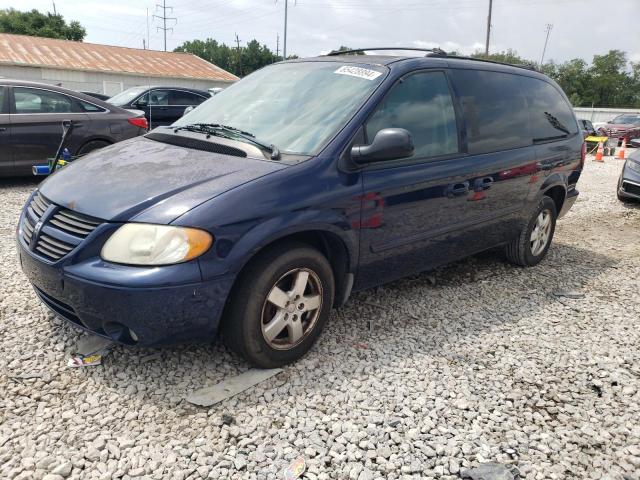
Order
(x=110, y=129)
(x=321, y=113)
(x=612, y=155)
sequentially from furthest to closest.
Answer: (x=612, y=155)
(x=110, y=129)
(x=321, y=113)

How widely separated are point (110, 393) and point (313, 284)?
1260 millimetres

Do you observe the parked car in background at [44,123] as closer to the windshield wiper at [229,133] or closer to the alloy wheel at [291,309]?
the windshield wiper at [229,133]

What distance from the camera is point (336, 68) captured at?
3.60 metres

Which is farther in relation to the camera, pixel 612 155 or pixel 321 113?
pixel 612 155

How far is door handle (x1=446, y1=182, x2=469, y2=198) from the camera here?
3.69 metres

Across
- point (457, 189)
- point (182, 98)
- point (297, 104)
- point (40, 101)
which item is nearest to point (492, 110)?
point (457, 189)

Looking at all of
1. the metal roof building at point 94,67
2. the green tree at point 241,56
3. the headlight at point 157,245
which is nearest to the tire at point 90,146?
the headlight at point 157,245

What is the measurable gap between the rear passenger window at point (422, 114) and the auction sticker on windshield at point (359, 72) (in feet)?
0.54

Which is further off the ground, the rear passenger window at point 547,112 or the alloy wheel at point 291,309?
the rear passenger window at point 547,112

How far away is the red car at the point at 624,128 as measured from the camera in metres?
22.3

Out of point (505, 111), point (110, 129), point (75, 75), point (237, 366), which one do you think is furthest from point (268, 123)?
point (75, 75)

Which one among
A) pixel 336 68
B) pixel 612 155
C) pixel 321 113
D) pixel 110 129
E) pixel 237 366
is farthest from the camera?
pixel 612 155

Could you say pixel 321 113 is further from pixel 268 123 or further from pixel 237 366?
pixel 237 366

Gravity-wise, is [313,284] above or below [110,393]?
above
